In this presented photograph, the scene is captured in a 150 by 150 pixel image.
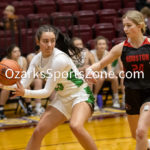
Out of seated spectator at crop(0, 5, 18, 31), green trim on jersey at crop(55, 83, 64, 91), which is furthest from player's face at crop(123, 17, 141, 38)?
seated spectator at crop(0, 5, 18, 31)

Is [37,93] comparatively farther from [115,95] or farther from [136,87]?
[115,95]

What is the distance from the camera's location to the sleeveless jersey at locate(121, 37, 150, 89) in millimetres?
3707

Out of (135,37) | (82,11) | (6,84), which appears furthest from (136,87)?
(82,11)

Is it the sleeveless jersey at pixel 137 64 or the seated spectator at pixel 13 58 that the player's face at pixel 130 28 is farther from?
the seated spectator at pixel 13 58

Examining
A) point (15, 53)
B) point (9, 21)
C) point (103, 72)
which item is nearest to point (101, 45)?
point (103, 72)

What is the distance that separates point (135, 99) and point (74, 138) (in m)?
1.96

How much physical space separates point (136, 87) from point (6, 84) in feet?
4.53

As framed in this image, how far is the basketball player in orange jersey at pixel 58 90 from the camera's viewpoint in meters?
3.73

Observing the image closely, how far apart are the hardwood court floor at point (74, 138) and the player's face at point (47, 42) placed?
168 cm

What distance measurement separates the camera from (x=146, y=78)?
373cm

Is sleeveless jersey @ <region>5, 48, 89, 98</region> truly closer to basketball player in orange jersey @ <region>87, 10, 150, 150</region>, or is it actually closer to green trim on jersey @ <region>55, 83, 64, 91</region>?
green trim on jersey @ <region>55, 83, 64, 91</region>

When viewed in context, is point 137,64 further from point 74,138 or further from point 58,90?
point 74,138

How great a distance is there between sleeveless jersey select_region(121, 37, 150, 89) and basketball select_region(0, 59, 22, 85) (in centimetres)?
115

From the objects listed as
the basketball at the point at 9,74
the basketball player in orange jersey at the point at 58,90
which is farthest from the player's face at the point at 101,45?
the basketball at the point at 9,74
